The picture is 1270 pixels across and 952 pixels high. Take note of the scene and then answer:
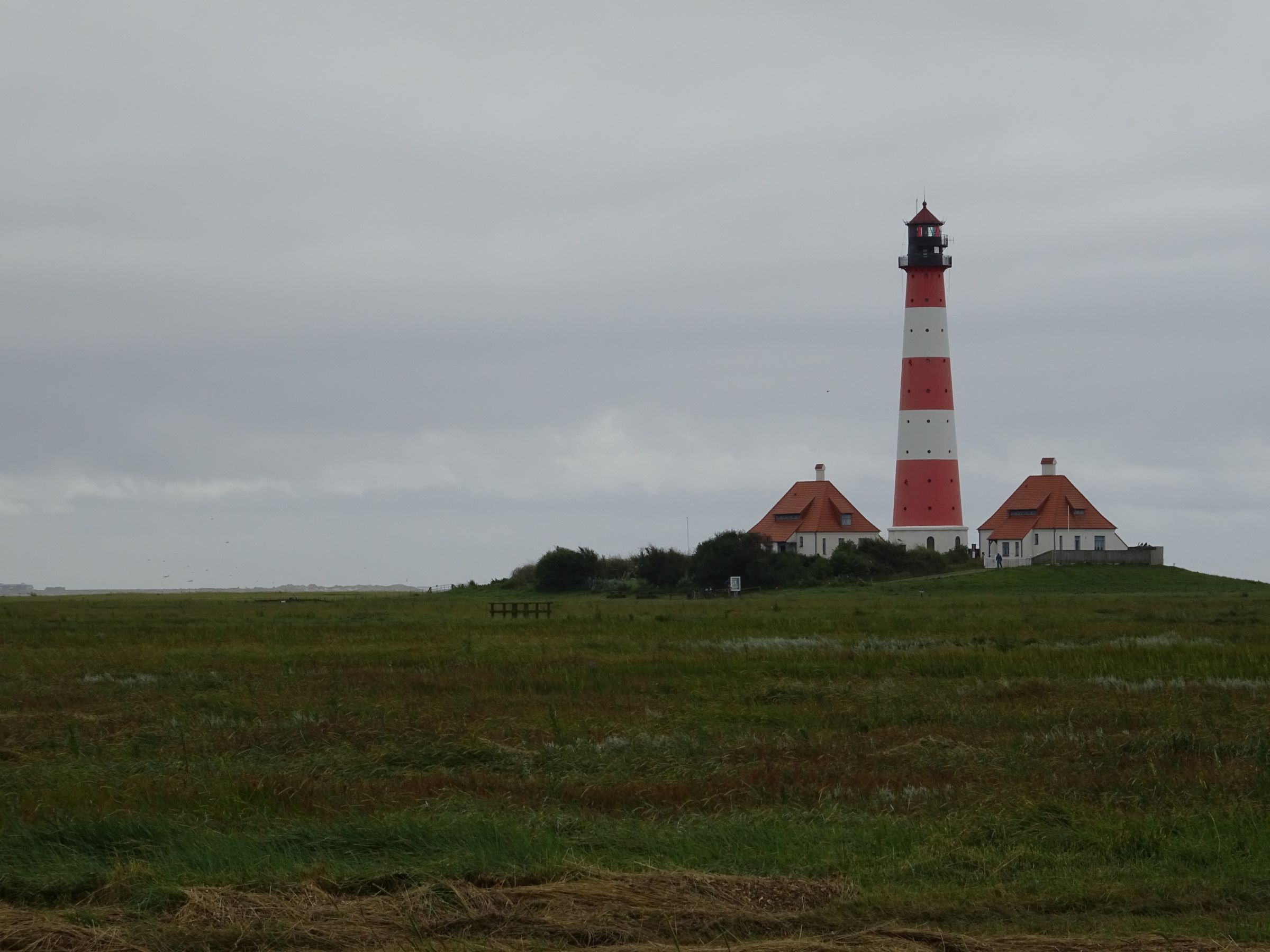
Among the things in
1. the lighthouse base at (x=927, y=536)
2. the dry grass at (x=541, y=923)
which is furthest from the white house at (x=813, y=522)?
the dry grass at (x=541, y=923)

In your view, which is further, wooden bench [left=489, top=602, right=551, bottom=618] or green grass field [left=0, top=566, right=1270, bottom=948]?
wooden bench [left=489, top=602, right=551, bottom=618]

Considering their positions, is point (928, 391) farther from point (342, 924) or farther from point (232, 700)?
point (342, 924)

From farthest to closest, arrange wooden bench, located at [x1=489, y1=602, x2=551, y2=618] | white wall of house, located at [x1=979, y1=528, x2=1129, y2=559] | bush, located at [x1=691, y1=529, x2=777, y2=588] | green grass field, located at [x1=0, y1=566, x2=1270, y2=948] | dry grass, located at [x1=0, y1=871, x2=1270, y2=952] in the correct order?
white wall of house, located at [x1=979, y1=528, x2=1129, y2=559], bush, located at [x1=691, y1=529, x2=777, y2=588], wooden bench, located at [x1=489, y1=602, x2=551, y2=618], green grass field, located at [x1=0, y1=566, x2=1270, y2=948], dry grass, located at [x1=0, y1=871, x2=1270, y2=952]

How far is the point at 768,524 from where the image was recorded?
97625 mm

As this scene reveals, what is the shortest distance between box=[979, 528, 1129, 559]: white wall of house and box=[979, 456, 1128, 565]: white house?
0.03m

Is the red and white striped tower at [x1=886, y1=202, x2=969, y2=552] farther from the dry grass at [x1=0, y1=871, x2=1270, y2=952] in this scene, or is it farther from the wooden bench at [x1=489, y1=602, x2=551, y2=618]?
the dry grass at [x1=0, y1=871, x2=1270, y2=952]

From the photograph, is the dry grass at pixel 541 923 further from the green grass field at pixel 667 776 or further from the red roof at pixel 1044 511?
the red roof at pixel 1044 511

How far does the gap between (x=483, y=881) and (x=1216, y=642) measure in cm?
2432

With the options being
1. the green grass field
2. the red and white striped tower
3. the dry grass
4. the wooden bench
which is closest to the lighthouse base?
the red and white striped tower

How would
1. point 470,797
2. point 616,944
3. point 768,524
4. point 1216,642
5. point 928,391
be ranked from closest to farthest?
point 616,944 < point 470,797 < point 1216,642 < point 928,391 < point 768,524

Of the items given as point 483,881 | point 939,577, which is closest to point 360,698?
point 483,881

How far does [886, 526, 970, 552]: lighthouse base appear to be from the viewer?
83.1 metres

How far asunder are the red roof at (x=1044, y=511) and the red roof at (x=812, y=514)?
778 cm

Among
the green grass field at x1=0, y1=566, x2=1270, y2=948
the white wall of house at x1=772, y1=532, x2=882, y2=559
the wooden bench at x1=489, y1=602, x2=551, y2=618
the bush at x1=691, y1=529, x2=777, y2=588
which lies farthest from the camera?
the white wall of house at x1=772, y1=532, x2=882, y2=559
